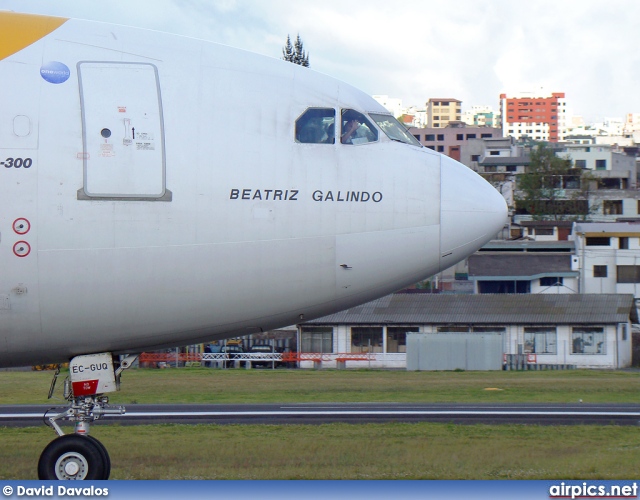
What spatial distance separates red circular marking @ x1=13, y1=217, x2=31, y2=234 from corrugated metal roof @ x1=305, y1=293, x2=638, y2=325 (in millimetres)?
46201

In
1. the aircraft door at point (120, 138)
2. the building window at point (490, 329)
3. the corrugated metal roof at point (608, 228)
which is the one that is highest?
the aircraft door at point (120, 138)

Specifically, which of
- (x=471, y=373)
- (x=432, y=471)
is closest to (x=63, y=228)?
(x=432, y=471)

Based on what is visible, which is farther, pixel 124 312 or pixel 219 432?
pixel 219 432

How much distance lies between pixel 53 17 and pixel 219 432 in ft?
34.8

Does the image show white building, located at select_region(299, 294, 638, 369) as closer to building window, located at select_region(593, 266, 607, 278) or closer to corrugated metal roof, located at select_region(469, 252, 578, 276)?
corrugated metal roof, located at select_region(469, 252, 578, 276)

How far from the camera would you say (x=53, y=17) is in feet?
38.6

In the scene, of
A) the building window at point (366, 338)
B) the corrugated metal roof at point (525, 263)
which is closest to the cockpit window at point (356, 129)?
the building window at point (366, 338)

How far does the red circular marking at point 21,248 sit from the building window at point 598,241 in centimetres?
7155

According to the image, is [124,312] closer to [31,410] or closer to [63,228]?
[63,228]

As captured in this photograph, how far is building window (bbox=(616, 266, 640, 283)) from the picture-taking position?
74625 millimetres

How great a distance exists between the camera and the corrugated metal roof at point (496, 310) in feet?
185

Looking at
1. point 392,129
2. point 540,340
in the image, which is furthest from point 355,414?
point 540,340

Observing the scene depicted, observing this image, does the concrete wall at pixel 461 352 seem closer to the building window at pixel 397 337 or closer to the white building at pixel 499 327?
the white building at pixel 499 327

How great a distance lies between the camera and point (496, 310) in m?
58.5
